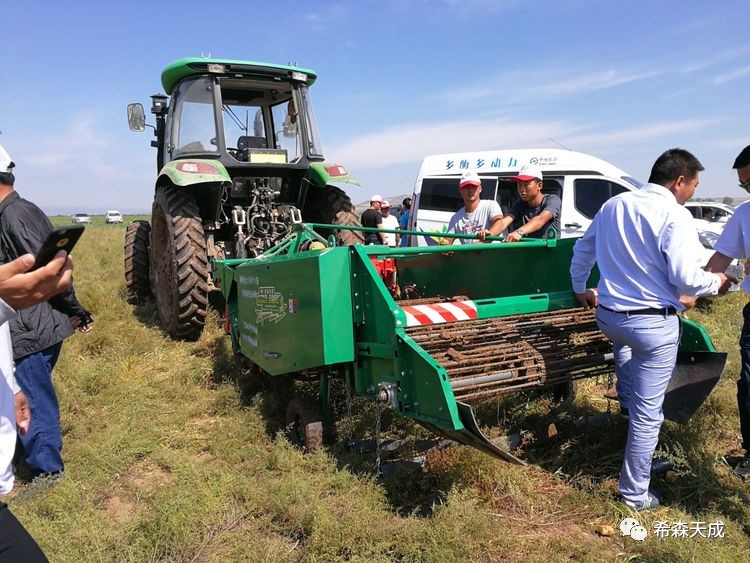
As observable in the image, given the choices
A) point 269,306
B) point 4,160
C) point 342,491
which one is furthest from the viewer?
point 269,306

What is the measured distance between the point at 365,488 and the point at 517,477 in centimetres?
80

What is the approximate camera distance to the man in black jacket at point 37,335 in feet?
10.3

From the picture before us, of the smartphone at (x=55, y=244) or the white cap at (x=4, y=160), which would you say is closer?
the smartphone at (x=55, y=244)

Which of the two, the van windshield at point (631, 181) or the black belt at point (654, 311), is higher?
the van windshield at point (631, 181)

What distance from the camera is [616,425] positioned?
3.62 m

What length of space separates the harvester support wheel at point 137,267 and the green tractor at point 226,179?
20 cm

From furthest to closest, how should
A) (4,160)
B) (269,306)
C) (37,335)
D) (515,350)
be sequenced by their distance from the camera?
1. (269,306)
2. (37,335)
3. (515,350)
4. (4,160)

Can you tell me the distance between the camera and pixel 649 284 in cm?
275

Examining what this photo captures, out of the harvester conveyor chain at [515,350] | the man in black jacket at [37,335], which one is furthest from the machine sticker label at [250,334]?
the harvester conveyor chain at [515,350]

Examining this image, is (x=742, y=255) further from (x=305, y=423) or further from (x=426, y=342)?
(x=305, y=423)

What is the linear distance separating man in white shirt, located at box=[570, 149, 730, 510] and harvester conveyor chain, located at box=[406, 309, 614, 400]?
0.42 metres

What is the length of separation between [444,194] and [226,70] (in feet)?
15.0

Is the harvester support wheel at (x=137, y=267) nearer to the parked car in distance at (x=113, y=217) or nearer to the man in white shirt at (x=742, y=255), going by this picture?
the man in white shirt at (x=742, y=255)

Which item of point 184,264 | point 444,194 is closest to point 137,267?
point 184,264
